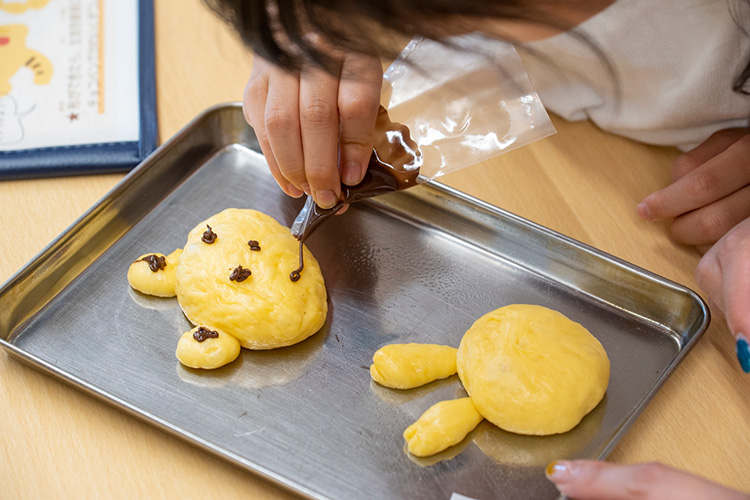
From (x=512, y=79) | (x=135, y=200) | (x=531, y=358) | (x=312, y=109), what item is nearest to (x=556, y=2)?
(x=512, y=79)

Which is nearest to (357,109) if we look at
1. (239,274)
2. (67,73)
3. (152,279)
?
(239,274)

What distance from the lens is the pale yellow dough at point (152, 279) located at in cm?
93

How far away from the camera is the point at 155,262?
3.08ft

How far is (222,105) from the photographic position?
113 cm

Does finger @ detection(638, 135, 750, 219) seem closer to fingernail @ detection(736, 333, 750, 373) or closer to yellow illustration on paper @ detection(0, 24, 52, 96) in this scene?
fingernail @ detection(736, 333, 750, 373)

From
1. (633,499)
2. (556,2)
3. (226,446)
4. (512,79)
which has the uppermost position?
(556,2)

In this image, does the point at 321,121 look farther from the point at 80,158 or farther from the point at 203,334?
the point at 80,158

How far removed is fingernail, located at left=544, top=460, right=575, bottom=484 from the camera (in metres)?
0.70

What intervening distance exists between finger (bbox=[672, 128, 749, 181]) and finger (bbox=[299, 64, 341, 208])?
553mm

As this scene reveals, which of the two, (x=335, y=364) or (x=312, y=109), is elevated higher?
(x=312, y=109)

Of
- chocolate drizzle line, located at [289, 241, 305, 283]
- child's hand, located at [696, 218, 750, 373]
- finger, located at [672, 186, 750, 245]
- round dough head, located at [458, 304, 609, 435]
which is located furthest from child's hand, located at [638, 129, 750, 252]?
chocolate drizzle line, located at [289, 241, 305, 283]

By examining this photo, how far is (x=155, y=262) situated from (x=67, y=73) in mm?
511

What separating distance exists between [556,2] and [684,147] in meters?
0.45

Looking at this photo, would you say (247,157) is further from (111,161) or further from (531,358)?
(531,358)
